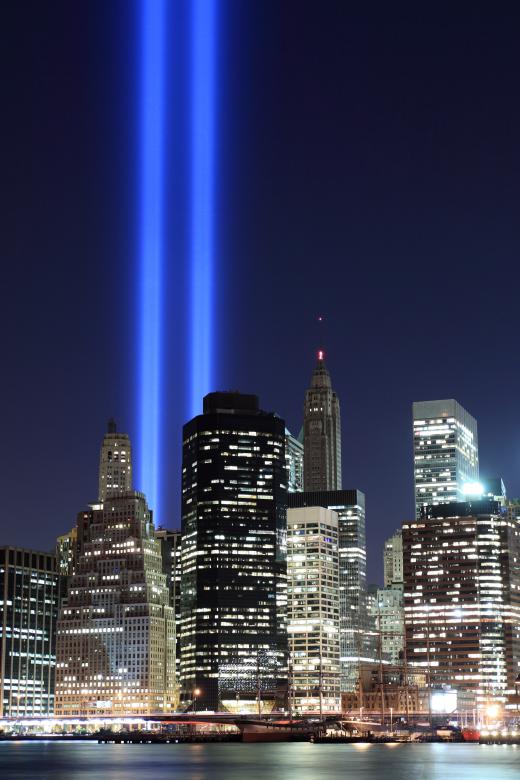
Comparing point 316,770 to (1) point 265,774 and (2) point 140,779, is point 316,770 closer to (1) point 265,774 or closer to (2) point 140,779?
(1) point 265,774

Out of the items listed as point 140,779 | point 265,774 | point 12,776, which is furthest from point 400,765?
point 12,776

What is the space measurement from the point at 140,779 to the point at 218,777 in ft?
32.9

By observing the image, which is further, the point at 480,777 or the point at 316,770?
the point at 316,770

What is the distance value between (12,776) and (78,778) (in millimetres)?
12481

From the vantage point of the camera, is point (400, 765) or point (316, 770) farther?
point (400, 765)

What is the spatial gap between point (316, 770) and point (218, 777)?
16.8m

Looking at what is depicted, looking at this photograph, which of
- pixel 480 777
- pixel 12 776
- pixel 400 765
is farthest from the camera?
pixel 400 765

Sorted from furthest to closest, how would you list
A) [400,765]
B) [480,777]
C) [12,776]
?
[400,765] → [12,776] → [480,777]

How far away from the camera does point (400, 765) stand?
195 metres

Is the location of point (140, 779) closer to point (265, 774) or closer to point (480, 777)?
point (265, 774)

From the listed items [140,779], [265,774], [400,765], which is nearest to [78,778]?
[140,779]

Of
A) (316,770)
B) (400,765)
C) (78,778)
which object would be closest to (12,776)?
(78,778)

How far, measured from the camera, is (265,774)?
570ft

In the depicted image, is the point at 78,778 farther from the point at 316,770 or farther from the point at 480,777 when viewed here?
the point at 480,777
